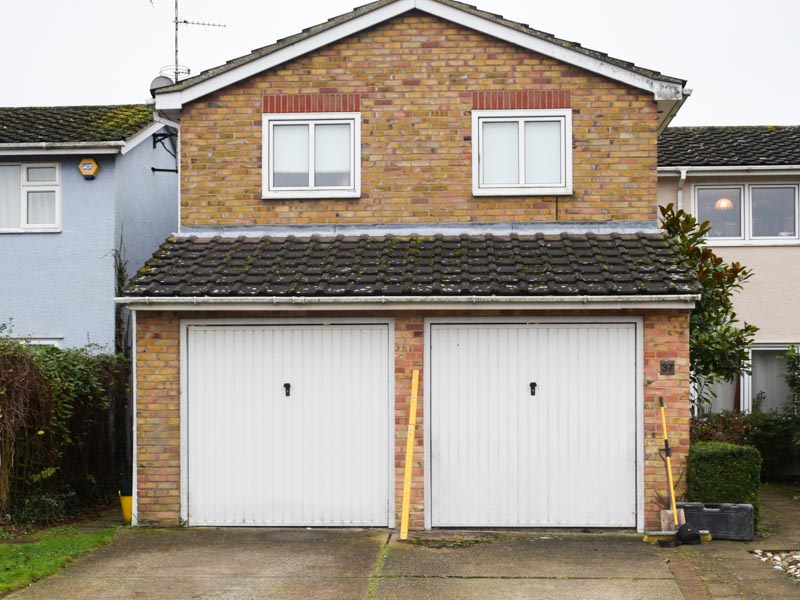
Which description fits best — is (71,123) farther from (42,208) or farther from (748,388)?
(748,388)

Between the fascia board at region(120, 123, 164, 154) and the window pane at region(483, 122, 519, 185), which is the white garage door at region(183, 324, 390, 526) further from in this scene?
the fascia board at region(120, 123, 164, 154)

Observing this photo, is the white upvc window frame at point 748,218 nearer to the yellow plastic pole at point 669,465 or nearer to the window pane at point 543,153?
the window pane at point 543,153

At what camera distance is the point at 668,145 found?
680 inches

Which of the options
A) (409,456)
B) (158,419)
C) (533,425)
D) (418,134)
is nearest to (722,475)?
(533,425)

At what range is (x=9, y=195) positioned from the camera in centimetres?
1462

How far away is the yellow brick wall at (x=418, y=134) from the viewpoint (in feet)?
38.5

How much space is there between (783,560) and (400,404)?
162 inches

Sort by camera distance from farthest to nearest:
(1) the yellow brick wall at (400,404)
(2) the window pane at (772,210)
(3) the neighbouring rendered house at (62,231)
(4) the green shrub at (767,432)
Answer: (2) the window pane at (772,210)
(4) the green shrub at (767,432)
(3) the neighbouring rendered house at (62,231)
(1) the yellow brick wall at (400,404)

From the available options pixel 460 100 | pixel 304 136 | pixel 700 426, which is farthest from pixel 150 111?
pixel 700 426

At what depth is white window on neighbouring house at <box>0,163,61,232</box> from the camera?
1453cm

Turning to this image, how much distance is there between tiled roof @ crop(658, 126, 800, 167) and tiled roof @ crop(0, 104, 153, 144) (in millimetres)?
8620

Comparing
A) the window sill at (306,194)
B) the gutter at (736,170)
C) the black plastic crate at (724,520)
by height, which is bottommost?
the black plastic crate at (724,520)

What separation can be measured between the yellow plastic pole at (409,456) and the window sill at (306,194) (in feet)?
8.37

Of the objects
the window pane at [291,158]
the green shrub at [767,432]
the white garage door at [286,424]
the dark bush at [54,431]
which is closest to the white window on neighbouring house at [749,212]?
the green shrub at [767,432]
